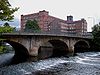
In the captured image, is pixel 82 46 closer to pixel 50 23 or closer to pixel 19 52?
pixel 19 52

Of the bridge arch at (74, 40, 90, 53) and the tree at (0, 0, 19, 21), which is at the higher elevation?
Result: the tree at (0, 0, 19, 21)

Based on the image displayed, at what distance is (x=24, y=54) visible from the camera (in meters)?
61.2

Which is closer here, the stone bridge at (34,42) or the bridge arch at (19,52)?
the stone bridge at (34,42)

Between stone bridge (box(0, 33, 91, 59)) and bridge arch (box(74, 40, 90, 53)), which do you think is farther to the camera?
bridge arch (box(74, 40, 90, 53))

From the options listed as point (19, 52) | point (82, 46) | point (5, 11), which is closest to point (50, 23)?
point (82, 46)

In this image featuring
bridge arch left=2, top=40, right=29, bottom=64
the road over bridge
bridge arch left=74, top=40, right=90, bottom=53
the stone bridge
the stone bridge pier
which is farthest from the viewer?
bridge arch left=74, top=40, right=90, bottom=53

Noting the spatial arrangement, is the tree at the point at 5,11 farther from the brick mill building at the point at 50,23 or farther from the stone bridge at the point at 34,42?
the brick mill building at the point at 50,23

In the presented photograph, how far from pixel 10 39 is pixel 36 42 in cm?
983

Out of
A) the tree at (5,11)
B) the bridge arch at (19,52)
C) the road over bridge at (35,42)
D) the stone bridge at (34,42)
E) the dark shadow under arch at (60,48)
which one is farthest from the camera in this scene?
the dark shadow under arch at (60,48)

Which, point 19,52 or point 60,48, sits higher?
point 60,48

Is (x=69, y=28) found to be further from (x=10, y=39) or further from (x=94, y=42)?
(x=10, y=39)

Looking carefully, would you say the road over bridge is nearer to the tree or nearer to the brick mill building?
the tree

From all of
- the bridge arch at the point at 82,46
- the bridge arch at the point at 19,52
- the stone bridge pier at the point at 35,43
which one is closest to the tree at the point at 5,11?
the stone bridge pier at the point at 35,43

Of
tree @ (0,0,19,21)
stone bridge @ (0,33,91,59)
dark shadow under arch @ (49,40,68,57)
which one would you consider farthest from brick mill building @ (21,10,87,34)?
tree @ (0,0,19,21)
